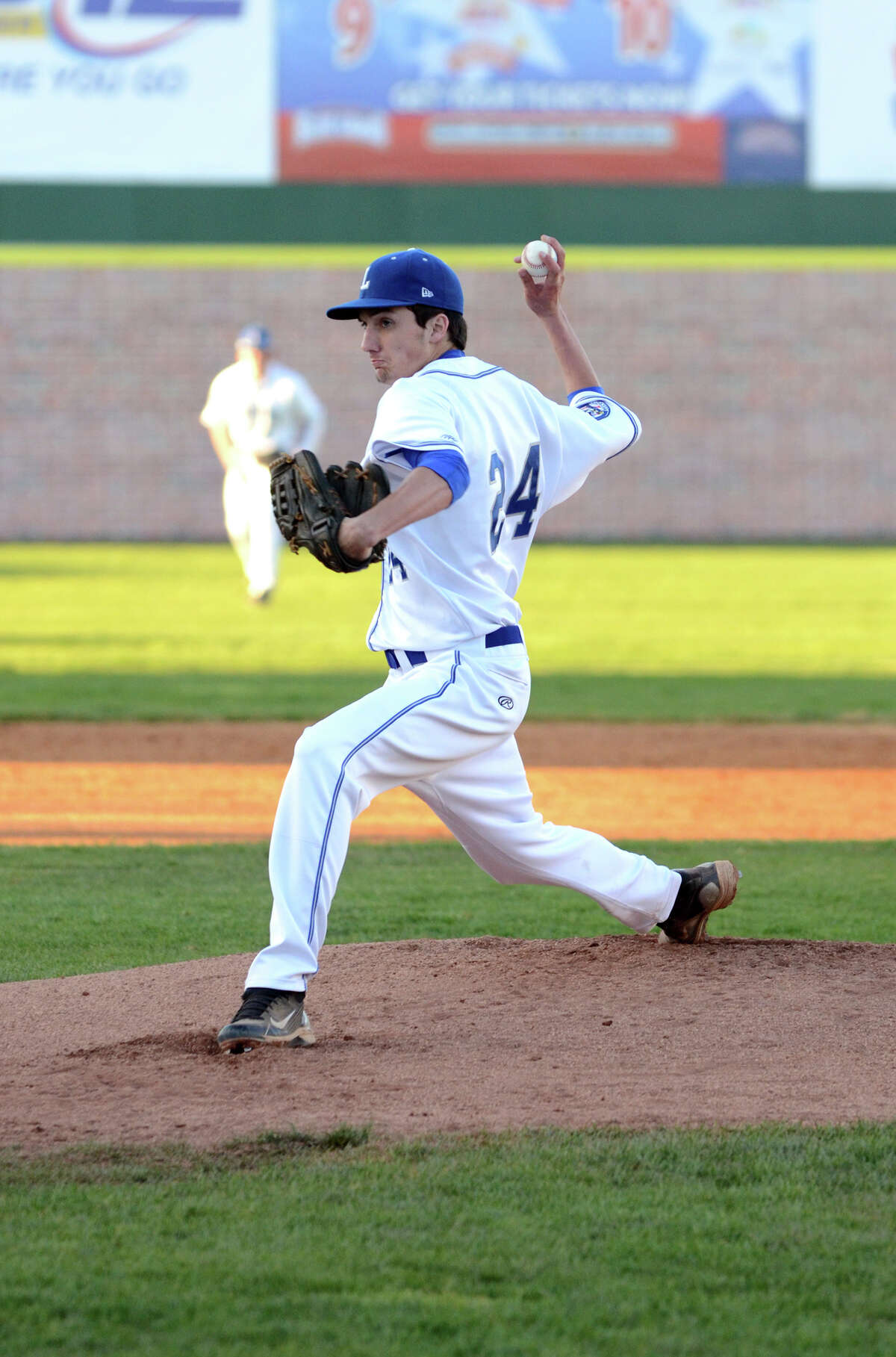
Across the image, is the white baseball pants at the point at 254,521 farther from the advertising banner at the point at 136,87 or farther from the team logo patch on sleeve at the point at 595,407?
the team logo patch on sleeve at the point at 595,407

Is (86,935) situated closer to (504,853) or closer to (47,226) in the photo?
(504,853)

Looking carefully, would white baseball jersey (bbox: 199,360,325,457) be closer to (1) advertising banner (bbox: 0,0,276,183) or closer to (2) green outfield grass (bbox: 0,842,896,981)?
(2) green outfield grass (bbox: 0,842,896,981)

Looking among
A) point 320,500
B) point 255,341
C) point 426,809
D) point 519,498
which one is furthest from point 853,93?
point 320,500

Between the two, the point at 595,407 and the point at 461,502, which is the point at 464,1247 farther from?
the point at 595,407

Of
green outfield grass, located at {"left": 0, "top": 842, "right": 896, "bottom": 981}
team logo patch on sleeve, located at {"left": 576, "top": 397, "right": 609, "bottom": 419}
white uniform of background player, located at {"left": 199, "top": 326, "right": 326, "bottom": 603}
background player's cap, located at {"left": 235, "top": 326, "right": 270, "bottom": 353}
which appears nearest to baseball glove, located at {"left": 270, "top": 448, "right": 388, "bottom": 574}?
team logo patch on sleeve, located at {"left": 576, "top": 397, "right": 609, "bottom": 419}

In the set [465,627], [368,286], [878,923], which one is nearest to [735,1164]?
[465,627]

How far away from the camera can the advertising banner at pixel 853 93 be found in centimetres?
2584

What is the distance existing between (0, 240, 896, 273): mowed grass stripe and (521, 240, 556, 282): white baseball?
22.7m

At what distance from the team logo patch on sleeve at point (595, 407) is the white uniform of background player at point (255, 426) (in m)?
11.3

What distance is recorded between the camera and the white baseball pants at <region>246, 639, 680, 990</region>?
409 centimetres

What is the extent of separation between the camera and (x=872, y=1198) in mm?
3297

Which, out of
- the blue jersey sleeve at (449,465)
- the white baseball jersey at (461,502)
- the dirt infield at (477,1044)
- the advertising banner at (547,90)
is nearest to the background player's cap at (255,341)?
the advertising banner at (547,90)

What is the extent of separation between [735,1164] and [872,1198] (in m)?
0.27

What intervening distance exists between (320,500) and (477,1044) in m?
1.32
